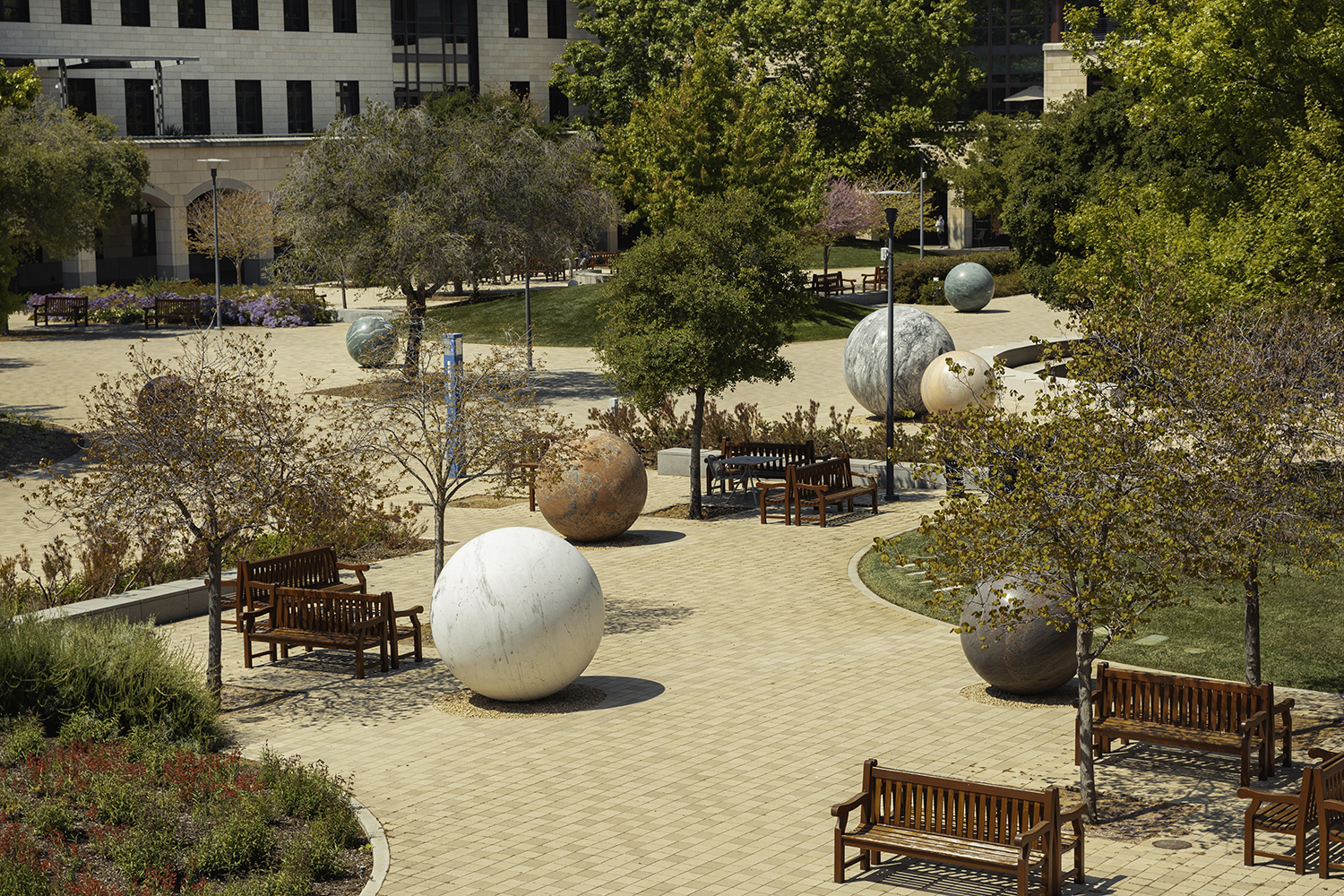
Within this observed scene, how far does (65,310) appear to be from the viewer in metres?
51.7

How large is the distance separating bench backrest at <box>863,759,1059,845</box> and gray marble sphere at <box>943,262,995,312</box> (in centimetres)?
4192

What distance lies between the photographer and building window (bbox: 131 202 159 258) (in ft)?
228

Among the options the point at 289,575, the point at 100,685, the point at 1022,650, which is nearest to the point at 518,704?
the point at 100,685

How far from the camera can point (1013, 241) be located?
104 ft

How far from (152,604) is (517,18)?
2545 inches

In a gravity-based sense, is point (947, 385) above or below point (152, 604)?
above

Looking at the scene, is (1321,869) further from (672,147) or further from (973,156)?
(973,156)

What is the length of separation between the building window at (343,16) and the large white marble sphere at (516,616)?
2513 inches

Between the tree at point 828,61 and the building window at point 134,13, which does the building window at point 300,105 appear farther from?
the tree at point 828,61

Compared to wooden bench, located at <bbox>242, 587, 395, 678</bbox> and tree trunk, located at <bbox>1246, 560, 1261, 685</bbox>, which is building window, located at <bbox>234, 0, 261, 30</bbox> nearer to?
wooden bench, located at <bbox>242, 587, 395, 678</bbox>

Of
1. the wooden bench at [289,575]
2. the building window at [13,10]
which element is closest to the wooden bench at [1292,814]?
the wooden bench at [289,575]

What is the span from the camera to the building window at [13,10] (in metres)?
62.9

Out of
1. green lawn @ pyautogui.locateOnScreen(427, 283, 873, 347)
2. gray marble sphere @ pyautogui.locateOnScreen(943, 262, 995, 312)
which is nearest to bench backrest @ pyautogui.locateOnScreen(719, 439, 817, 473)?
green lawn @ pyautogui.locateOnScreen(427, 283, 873, 347)

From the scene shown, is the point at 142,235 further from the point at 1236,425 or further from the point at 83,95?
the point at 1236,425
